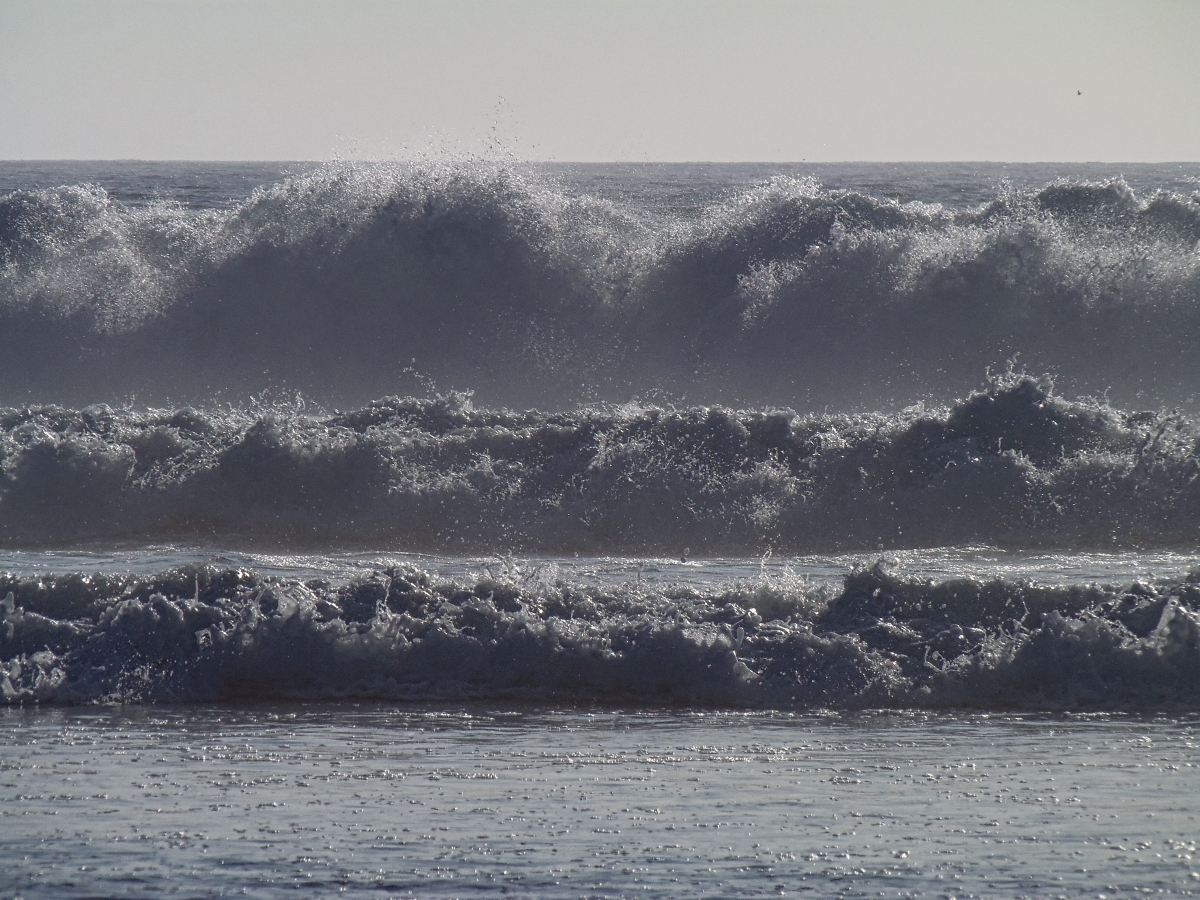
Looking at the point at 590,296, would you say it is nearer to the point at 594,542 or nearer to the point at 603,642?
the point at 594,542

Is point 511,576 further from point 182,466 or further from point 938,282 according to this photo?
point 938,282

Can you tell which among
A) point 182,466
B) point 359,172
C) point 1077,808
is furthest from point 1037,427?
point 359,172

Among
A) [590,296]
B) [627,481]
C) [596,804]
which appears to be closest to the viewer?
[596,804]

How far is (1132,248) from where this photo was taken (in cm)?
1348

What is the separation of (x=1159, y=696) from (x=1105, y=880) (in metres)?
2.28

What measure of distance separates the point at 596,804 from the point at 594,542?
5133mm

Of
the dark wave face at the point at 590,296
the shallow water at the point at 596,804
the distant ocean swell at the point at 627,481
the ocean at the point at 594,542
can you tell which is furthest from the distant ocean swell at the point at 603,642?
the dark wave face at the point at 590,296

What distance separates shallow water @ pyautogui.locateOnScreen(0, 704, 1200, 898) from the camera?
3340 mm


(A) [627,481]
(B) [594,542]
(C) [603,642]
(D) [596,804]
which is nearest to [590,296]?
(A) [627,481]

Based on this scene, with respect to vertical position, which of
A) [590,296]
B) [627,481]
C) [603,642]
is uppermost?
[590,296]

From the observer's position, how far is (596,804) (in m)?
3.90

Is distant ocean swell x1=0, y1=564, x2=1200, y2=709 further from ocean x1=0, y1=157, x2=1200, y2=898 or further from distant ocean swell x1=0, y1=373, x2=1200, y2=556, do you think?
distant ocean swell x1=0, y1=373, x2=1200, y2=556

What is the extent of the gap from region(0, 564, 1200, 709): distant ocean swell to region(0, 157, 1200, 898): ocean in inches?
0.8

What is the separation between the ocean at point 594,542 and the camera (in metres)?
3.72
